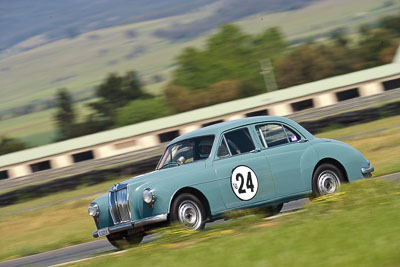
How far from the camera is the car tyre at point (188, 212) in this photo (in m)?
8.83

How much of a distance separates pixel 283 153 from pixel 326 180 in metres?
0.85

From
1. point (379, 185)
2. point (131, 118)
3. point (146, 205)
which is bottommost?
point (379, 185)

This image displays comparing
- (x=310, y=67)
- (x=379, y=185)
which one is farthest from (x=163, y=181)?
(x=310, y=67)

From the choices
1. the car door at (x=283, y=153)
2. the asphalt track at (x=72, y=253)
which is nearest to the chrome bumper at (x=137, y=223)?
the asphalt track at (x=72, y=253)

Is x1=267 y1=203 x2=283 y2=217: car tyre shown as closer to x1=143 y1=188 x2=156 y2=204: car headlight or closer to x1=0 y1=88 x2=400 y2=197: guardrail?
x1=143 y1=188 x2=156 y2=204: car headlight

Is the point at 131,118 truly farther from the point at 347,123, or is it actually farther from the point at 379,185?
the point at 379,185

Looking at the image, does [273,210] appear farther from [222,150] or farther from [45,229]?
[45,229]

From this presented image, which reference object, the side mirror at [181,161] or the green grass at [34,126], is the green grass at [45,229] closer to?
the side mirror at [181,161]

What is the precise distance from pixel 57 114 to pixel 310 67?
4400 centimetres

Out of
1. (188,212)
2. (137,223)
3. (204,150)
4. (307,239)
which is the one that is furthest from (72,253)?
(307,239)

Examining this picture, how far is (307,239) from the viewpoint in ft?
22.1

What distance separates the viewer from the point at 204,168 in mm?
9305

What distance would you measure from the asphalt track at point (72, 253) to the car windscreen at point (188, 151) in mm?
1264

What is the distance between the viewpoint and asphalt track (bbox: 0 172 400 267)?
10.0 metres
